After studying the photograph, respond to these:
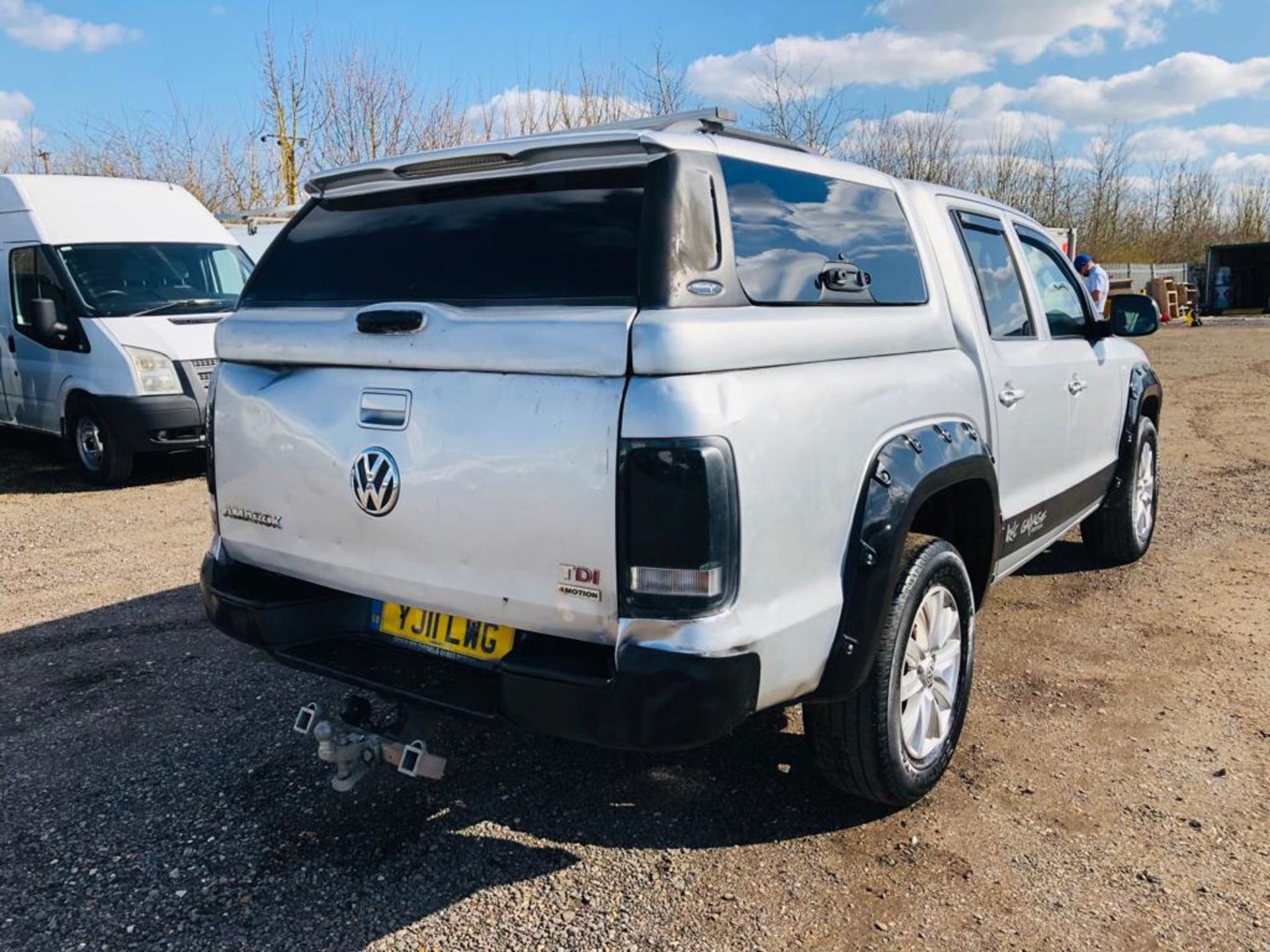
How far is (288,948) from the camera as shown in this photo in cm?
250

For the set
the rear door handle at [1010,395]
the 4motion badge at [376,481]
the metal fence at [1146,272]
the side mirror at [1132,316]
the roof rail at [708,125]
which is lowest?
the 4motion badge at [376,481]

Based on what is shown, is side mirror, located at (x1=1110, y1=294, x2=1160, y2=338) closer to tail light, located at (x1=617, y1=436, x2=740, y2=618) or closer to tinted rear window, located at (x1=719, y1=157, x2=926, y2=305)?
tinted rear window, located at (x1=719, y1=157, x2=926, y2=305)

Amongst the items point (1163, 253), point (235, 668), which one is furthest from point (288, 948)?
point (1163, 253)

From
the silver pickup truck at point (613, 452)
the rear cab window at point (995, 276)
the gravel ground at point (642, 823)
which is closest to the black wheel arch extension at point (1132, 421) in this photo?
the gravel ground at point (642, 823)

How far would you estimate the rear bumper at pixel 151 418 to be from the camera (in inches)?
316

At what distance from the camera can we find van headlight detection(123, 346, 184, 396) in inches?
319

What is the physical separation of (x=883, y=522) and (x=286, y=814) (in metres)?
2.06

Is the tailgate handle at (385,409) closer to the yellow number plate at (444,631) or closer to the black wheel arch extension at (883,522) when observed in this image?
the yellow number plate at (444,631)

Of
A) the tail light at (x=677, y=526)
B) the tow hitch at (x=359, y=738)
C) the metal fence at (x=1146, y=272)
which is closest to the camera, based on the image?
the tail light at (x=677, y=526)

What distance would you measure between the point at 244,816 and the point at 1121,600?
4.26 m

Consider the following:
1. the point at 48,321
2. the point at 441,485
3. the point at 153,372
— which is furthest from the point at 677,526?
the point at 48,321

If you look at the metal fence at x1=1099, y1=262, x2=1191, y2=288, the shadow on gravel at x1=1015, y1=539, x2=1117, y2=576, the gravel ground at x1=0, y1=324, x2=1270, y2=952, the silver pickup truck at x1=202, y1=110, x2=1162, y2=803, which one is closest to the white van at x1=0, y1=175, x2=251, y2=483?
the gravel ground at x1=0, y1=324, x2=1270, y2=952

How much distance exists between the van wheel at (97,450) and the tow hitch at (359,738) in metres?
6.41

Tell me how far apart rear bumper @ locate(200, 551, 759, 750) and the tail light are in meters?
0.14
